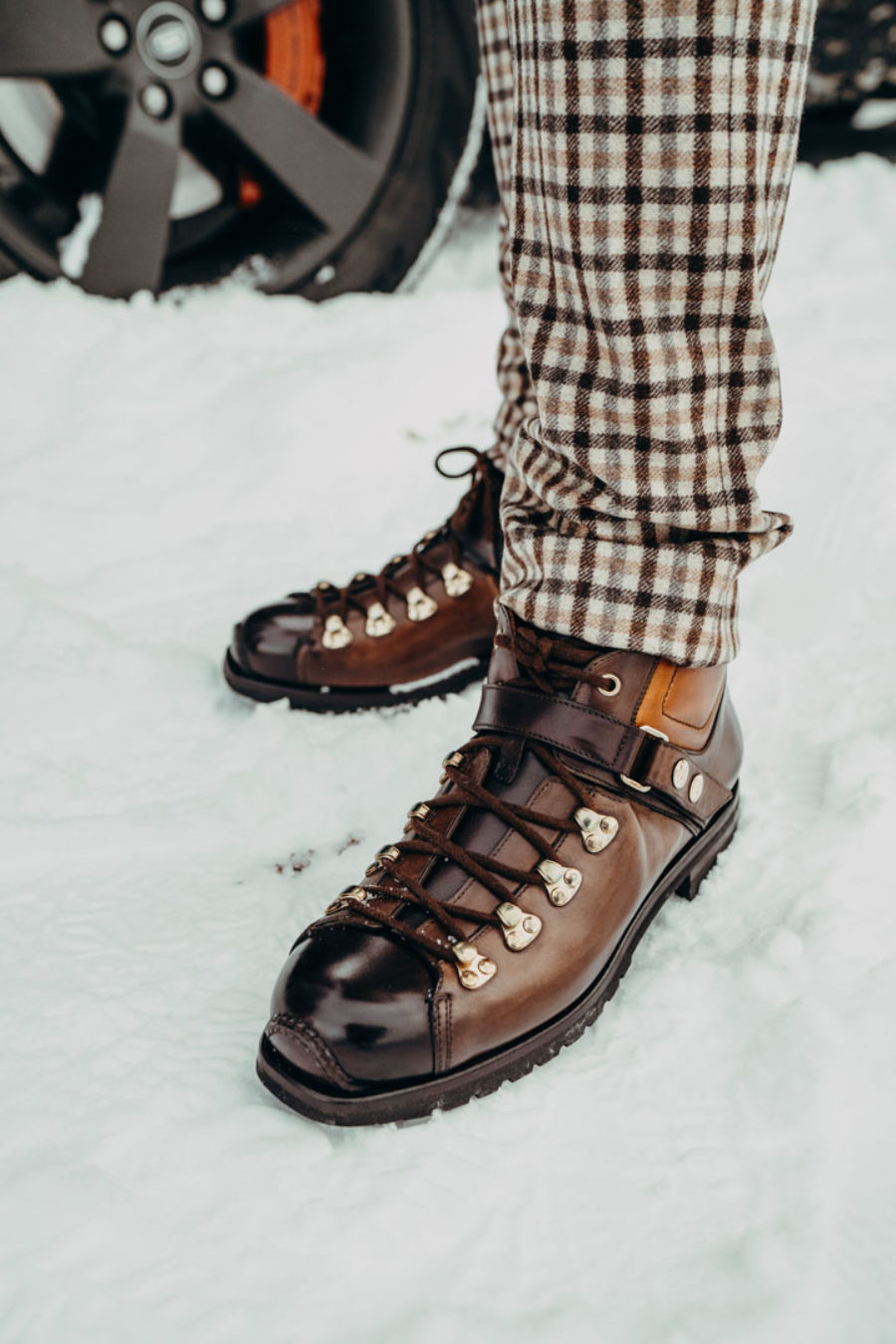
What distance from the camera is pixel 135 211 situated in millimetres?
1655

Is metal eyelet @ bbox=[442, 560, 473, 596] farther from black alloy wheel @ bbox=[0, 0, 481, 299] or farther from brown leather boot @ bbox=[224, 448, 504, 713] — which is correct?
black alloy wheel @ bbox=[0, 0, 481, 299]

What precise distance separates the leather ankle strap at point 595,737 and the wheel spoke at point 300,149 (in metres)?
1.21

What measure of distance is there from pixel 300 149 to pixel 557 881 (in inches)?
54.5

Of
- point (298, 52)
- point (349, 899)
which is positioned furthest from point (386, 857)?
point (298, 52)

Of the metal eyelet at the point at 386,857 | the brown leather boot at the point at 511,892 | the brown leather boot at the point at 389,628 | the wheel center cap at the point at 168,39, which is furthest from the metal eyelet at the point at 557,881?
the wheel center cap at the point at 168,39

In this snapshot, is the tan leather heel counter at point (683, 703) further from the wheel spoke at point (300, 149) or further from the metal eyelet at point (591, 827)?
the wheel spoke at point (300, 149)

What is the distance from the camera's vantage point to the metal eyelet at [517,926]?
70 cm

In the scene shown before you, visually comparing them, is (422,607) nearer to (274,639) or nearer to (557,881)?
(274,639)

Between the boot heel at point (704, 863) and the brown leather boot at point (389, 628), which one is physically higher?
the brown leather boot at point (389, 628)

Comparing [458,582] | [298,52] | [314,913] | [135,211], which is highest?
[298,52]

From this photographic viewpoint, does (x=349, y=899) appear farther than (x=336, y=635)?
No

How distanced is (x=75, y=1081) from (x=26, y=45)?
1518 millimetres

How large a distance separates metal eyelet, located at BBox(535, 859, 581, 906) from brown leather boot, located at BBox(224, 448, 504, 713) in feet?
1.49

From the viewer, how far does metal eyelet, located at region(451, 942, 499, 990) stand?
2.22ft
